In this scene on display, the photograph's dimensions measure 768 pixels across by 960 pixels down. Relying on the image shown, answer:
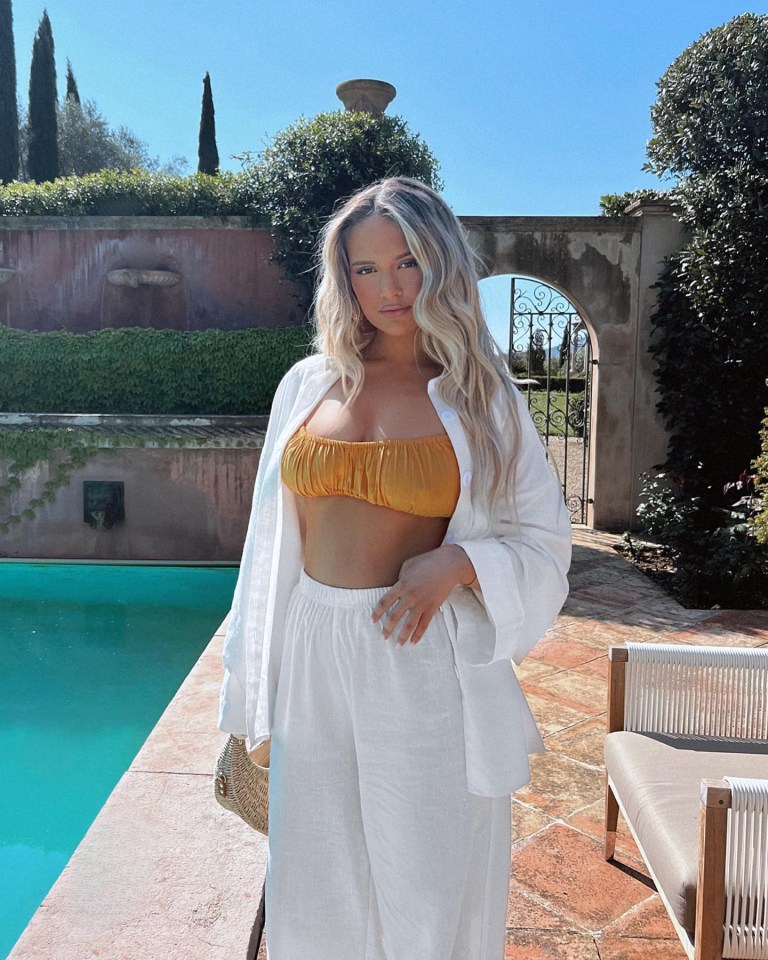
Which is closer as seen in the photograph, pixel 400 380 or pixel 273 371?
pixel 400 380

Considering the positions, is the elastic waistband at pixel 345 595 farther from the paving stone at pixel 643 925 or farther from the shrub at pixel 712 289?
the shrub at pixel 712 289

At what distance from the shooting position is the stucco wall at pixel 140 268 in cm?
842

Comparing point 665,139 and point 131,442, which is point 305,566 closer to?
point 131,442

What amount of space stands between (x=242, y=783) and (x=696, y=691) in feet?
4.69

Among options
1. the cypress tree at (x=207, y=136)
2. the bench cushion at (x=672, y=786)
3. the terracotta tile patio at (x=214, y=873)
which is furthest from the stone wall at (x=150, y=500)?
the cypress tree at (x=207, y=136)

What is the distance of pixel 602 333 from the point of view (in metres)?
7.43

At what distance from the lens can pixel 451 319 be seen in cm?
141

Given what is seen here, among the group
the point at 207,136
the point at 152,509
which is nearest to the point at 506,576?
the point at 152,509

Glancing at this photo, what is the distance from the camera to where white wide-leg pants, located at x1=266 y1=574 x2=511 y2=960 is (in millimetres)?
1355

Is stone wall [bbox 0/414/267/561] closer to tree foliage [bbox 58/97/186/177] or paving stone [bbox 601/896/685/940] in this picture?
paving stone [bbox 601/896/685/940]

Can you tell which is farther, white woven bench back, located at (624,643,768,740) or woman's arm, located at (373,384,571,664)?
white woven bench back, located at (624,643,768,740)

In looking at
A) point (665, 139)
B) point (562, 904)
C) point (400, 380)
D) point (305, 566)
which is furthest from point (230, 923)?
point (665, 139)

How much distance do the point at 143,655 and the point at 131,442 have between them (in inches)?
102

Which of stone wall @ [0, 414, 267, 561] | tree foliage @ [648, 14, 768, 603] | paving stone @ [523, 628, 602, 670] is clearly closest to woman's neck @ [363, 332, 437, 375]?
paving stone @ [523, 628, 602, 670]
